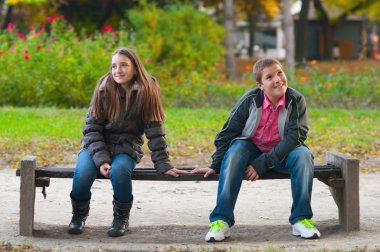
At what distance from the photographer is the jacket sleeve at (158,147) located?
6.30m

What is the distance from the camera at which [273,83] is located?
6324 millimetres

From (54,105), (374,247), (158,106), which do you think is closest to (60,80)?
(54,105)

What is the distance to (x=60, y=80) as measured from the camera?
17.0 meters

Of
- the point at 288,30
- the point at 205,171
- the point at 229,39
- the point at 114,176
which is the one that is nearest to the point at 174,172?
the point at 205,171

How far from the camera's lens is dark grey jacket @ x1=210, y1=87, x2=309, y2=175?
6.26 m

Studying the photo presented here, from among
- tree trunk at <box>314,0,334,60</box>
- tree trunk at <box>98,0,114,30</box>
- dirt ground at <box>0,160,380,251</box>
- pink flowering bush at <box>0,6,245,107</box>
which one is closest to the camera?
dirt ground at <box>0,160,380,251</box>

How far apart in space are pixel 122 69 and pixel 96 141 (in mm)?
553

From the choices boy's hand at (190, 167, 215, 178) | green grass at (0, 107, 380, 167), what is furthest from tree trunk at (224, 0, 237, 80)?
boy's hand at (190, 167, 215, 178)

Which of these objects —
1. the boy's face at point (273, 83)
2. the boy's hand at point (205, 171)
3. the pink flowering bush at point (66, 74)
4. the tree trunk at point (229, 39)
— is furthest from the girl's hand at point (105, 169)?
the tree trunk at point (229, 39)

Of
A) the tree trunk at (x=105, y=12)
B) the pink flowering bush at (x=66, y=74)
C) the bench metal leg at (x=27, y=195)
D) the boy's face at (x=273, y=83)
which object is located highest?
the tree trunk at (x=105, y=12)

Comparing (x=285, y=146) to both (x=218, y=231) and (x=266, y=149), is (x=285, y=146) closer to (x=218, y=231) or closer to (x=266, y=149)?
(x=266, y=149)

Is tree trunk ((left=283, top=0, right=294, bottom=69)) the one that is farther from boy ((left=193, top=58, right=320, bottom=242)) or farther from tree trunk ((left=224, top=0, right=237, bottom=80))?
boy ((left=193, top=58, right=320, bottom=242))

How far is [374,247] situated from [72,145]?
649 centimetres

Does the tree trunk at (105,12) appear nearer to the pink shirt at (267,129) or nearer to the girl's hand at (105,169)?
the pink shirt at (267,129)
